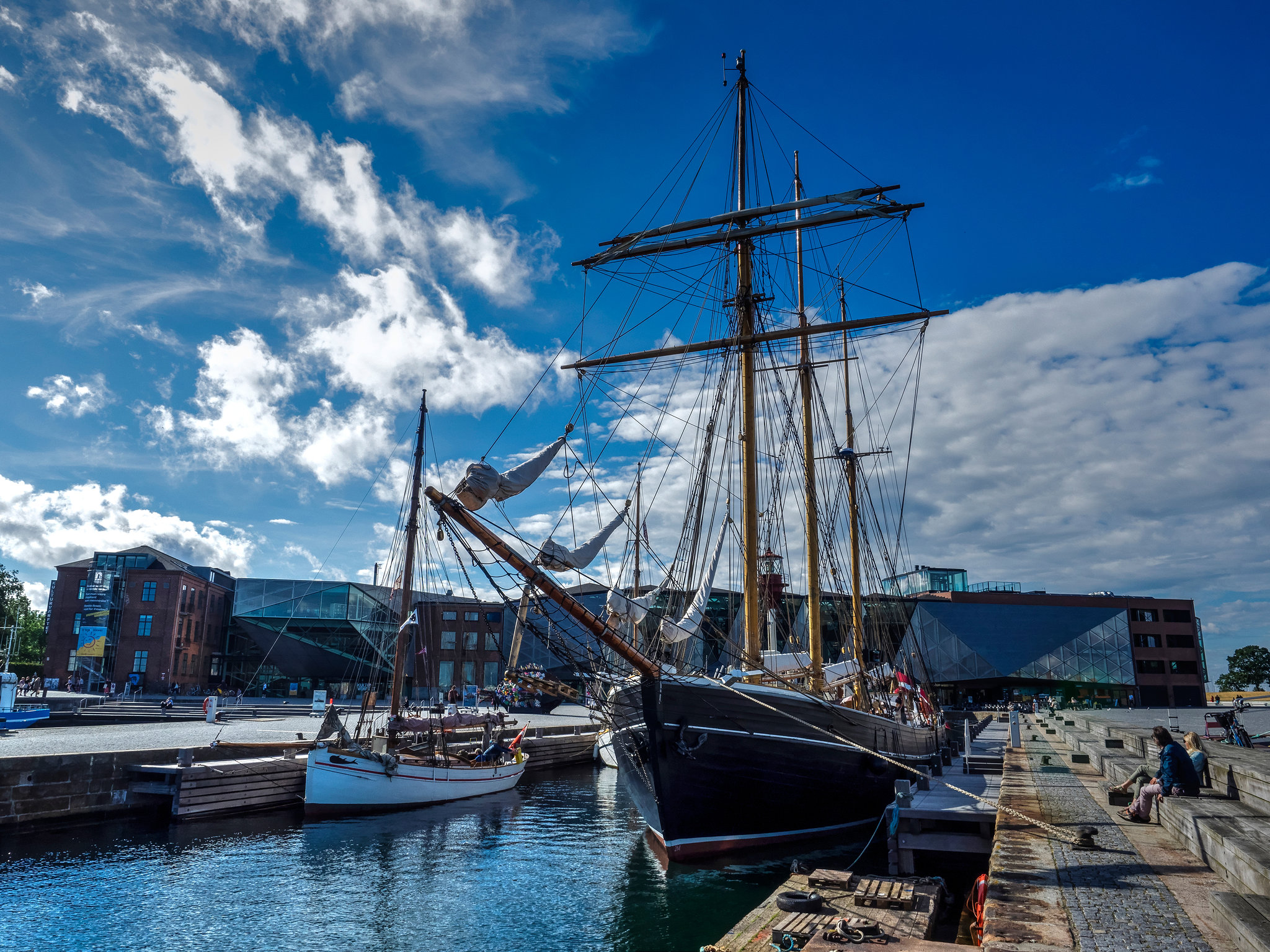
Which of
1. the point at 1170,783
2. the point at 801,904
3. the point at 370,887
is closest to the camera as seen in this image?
the point at 801,904

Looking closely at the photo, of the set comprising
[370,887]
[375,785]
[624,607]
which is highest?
[624,607]

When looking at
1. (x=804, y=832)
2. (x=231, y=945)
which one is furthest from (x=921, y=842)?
(x=231, y=945)

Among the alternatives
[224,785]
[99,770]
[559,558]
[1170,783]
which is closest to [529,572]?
[559,558]

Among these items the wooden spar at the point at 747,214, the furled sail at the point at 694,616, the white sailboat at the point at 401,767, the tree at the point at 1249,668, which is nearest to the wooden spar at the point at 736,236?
the wooden spar at the point at 747,214

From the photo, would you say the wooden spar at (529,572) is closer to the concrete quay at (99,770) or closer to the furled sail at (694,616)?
the furled sail at (694,616)

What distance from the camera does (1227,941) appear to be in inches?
261

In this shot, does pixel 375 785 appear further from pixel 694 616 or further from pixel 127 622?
pixel 127 622

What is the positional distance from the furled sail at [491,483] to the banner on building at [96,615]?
67.8 meters

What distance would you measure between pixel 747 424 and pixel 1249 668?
123524mm

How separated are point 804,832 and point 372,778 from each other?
1427cm

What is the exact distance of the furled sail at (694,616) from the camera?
19047mm

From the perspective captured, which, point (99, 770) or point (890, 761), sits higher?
point (890, 761)

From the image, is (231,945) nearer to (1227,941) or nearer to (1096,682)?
(1227,941)

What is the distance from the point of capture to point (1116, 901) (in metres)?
7.97
